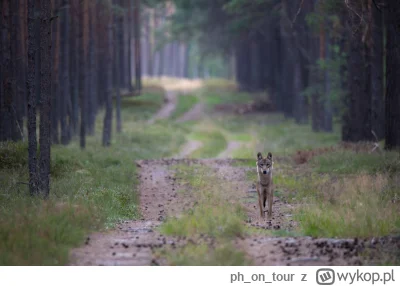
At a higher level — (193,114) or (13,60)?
(13,60)

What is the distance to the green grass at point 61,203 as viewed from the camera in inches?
483

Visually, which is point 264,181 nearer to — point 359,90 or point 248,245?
point 248,245

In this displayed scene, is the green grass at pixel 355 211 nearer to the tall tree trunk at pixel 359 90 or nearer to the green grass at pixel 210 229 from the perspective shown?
the green grass at pixel 210 229

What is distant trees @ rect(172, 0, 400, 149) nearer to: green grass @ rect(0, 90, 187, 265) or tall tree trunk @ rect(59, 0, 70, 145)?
green grass @ rect(0, 90, 187, 265)

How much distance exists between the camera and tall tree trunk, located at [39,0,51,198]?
17.2 metres

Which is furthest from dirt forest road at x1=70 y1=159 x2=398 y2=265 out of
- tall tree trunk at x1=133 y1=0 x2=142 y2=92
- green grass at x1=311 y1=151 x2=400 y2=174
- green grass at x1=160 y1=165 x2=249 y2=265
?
tall tree trunk at x1=133 y1=0 x2=142 y2=92

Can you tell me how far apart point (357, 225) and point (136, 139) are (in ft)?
94.4

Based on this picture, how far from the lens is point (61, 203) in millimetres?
15578

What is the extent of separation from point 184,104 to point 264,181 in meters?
56.1

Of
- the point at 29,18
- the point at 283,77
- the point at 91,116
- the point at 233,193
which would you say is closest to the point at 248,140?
the point at 91,116
